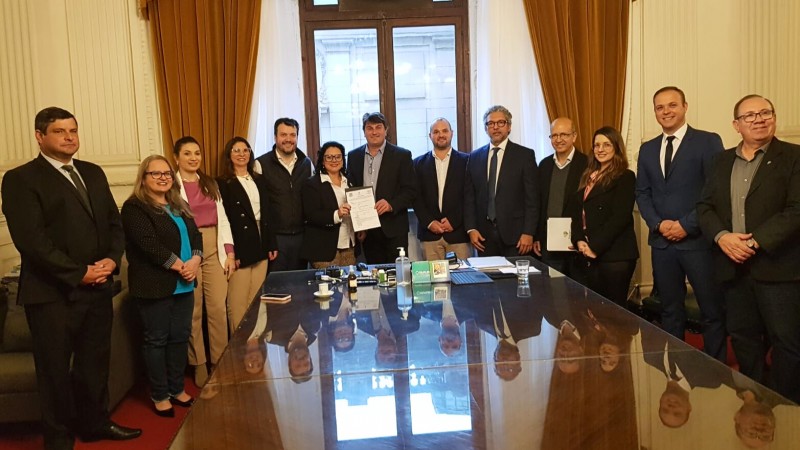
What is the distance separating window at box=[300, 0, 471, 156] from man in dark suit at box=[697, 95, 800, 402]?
2509 millimetres

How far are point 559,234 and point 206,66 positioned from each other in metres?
2.78

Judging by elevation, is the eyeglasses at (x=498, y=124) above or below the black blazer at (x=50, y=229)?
above

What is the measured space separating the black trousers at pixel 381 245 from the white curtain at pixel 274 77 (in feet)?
3.64

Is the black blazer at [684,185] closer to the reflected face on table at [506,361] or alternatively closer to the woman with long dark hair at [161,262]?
the reflected face on table at [506,361]

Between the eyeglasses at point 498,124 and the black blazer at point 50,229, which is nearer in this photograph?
the black blazer at point 50,229

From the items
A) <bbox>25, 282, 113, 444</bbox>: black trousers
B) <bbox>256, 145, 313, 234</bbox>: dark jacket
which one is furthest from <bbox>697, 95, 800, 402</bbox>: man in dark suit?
<bbox>25, 282, 113, 444</bbox>: black trousers

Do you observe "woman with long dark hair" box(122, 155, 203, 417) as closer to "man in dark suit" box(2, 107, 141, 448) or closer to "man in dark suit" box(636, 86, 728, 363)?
"man in dark suit" box(2, 107, 141, 448)

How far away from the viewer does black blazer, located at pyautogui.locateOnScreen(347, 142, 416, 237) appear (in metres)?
4.39

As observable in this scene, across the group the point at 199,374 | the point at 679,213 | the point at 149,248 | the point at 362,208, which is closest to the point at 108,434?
the point at 199,374

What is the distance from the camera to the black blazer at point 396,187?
439cm

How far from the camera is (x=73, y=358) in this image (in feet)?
10.5

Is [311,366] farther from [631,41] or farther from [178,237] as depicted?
[631,41]

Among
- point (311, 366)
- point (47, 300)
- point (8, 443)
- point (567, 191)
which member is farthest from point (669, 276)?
point (8, 443)

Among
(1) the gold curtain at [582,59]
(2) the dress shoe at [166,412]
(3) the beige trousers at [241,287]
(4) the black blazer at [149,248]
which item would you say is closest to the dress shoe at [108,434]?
(2) the dress shoe at [166,412]
